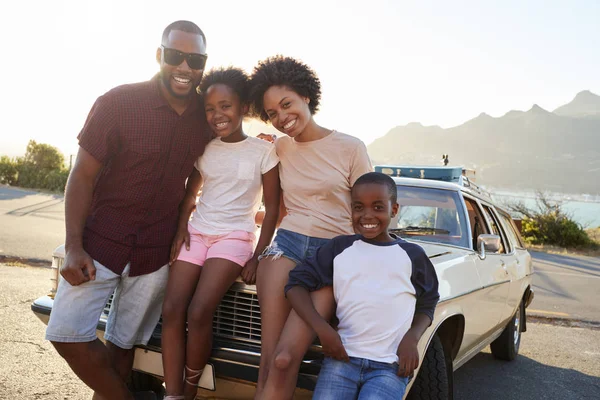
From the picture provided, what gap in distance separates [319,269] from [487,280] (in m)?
1.90

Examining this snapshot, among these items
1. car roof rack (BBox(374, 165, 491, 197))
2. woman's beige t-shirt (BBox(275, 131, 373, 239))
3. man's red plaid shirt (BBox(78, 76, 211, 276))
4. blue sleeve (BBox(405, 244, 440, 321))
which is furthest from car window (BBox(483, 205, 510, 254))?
man's red plaid shirt (BBox(78, 76, 211, 276))

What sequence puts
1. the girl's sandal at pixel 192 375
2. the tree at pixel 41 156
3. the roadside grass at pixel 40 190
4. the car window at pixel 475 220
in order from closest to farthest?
the girl's sandal at pixel 192 375
the car window at pixel 475 220
the roadside grass at pixel 40 190
the tree at pixel 41 156

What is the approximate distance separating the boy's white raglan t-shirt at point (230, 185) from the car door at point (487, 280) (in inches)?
66.8

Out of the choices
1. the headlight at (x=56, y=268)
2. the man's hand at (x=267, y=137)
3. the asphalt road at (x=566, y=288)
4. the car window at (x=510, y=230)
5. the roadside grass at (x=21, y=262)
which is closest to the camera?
the headlight at (x=56, y=268)

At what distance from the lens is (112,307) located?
10.2ft

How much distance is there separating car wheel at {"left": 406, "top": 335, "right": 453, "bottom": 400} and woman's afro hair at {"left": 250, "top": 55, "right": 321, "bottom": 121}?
5.08ft

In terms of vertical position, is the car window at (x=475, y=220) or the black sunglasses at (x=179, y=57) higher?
the black sunglasses at (x=179, y=57)

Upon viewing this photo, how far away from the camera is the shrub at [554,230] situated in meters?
20.5

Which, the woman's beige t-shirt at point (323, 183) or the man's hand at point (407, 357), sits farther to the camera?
the woman's beige t-shirt at point (323, 183)

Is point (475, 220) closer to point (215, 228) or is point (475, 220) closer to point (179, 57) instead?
point (215, 228)

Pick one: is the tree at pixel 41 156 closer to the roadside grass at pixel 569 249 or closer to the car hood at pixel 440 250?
the roadside grass at pixel 569 249

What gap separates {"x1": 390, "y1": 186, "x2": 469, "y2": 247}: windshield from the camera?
414 centimetres

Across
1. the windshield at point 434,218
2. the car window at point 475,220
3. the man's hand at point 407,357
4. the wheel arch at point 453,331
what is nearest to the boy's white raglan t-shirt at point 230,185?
the man's hand at point 407,357

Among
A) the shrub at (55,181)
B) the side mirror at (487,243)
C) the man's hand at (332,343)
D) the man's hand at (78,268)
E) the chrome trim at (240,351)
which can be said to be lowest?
the chrome trim at (240,351)
